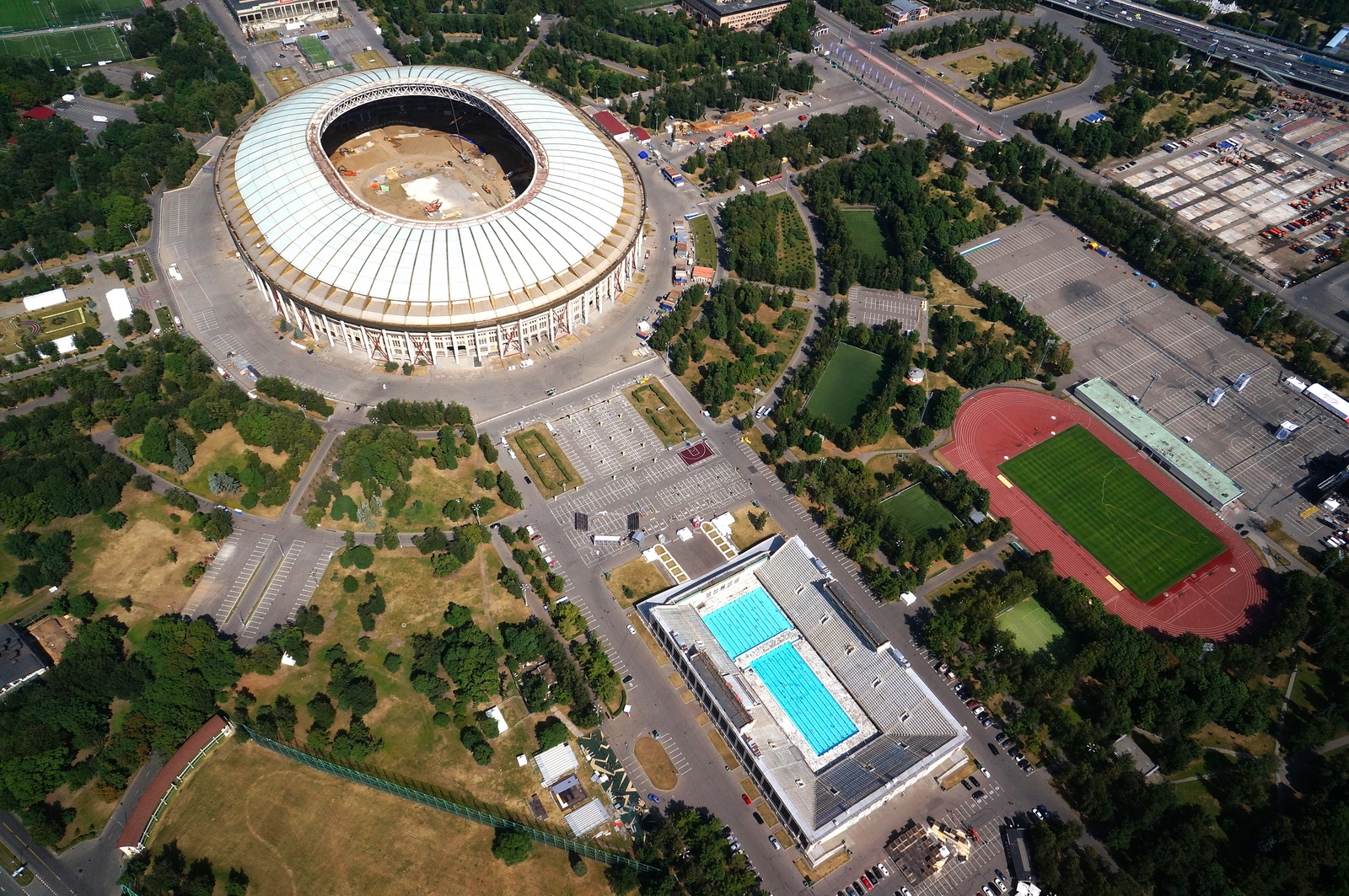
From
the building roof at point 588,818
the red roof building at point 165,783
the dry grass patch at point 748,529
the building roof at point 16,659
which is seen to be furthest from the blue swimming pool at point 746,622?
the building roof at point 16,659

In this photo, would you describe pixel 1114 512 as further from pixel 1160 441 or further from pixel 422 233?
pixel 422 233

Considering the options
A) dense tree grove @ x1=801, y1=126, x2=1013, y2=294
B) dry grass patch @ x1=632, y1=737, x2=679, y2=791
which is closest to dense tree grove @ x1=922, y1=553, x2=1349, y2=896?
dry grass patch @ x1=632, y1=737, x2=679, y2=791

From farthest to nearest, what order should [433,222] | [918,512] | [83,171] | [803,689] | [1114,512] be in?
1. [83,171]
2. [433,222]
3. [1114,512]
4. [918,512]
5. [803,689]

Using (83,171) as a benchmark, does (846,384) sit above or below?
below

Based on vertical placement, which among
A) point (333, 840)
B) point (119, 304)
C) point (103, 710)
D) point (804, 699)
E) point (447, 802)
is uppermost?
point (119, 304)

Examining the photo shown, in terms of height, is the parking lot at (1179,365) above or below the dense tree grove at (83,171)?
below

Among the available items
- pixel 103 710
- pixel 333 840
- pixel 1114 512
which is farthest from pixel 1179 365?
pixel 103 710

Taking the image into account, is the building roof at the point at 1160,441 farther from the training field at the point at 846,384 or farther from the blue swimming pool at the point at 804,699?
the blue swimming pool at the point at 804,699
